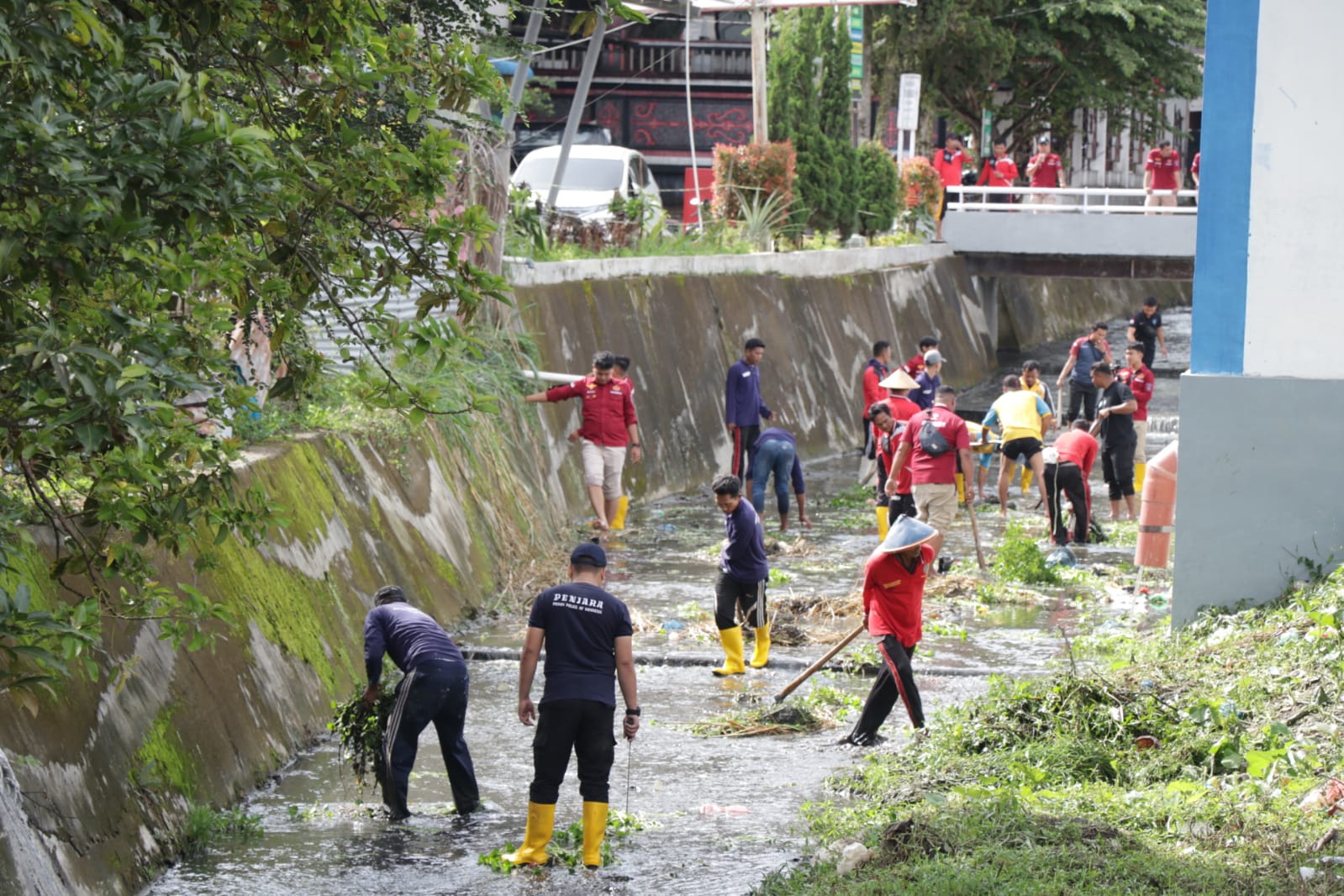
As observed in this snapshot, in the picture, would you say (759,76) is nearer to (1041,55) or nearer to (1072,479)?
(1072,479)

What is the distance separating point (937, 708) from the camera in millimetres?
10289

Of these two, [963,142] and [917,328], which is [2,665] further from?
[963,142]

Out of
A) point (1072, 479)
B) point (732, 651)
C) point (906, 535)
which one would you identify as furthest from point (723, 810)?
point (1072, 479)

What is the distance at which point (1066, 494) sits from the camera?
54.4 feet

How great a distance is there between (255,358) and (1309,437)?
23.1ft

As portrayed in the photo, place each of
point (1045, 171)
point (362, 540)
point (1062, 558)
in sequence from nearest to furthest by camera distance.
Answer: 1. point (362, 540)
2. point (1062, 558)
3. point (1045, 171)

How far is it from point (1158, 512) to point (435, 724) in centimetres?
724

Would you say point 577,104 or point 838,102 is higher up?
point 838,102

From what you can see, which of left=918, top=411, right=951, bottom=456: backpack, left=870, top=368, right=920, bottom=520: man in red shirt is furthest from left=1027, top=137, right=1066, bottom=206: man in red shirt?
left=918, top=411, right=951, bottom=456: backpack

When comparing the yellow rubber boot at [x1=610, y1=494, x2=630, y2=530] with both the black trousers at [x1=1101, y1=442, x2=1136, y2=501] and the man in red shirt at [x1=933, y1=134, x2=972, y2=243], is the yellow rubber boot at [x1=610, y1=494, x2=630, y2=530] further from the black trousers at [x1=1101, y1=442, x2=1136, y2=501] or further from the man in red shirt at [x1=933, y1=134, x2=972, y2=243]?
the man in red shirt at [x1=933, y1=134, x2=972, y2=243]

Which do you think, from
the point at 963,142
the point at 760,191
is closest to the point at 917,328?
the point at 760,191

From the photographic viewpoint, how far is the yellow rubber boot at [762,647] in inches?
453

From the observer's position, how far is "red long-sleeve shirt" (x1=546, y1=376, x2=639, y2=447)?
16.1m

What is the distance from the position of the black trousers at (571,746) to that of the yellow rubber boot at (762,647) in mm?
3937
